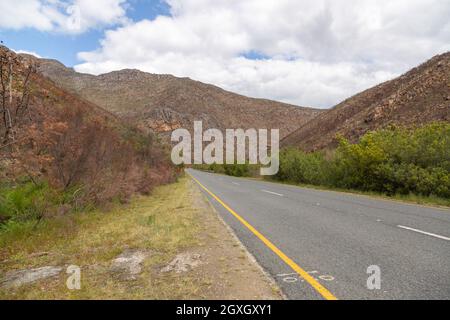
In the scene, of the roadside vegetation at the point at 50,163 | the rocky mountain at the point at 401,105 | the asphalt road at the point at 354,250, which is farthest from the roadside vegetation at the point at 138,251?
Answer: the rocky mountain at the point at 401,105

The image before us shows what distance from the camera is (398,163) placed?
20641 millimetres

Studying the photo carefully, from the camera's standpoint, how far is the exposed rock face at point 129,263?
17.6 ft

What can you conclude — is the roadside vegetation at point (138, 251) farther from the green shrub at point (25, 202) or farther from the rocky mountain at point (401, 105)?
the rocky mountain at point (401, 105)

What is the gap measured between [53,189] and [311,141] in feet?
169

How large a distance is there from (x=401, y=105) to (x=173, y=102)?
68699 mm

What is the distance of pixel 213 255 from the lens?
20.4 feet

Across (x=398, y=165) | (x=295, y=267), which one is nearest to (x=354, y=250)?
(x=295, y=267)

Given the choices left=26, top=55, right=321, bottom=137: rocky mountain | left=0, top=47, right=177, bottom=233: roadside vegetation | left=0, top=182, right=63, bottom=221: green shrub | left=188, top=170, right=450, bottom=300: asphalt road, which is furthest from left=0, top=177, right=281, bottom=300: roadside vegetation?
left=26, top=55, right=321, bottom=137: rocky mountain

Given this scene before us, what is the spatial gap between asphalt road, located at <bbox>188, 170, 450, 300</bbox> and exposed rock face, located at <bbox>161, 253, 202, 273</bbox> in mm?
1029

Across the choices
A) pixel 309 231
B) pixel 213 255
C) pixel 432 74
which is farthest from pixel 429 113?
pixel 213 255

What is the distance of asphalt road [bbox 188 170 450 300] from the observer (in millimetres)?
4496

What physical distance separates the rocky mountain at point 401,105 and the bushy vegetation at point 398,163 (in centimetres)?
1489

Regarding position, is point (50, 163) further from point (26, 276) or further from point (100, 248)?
point (26, 276)
